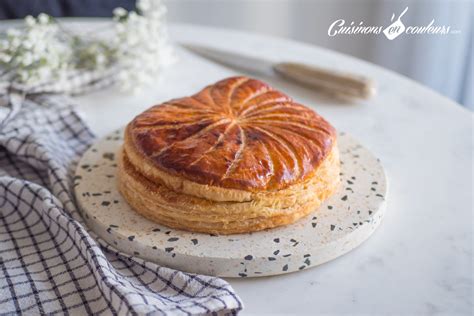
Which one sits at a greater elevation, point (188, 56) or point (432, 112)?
point (188, 56)

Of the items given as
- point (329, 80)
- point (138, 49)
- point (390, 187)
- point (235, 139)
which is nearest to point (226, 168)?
point (235, 139)

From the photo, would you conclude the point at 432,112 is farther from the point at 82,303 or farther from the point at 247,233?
the point at 82,303

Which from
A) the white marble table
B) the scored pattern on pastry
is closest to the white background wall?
the white marble table

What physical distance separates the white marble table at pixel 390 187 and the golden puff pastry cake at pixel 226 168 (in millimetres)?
165

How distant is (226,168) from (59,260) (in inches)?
18.6

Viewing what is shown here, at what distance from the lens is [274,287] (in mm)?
1506

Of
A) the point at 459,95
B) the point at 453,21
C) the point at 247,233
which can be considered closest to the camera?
the point at 247,233

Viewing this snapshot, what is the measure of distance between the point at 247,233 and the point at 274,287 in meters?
0.15

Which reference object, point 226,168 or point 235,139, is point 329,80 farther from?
point 226,168

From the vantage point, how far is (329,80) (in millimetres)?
2408

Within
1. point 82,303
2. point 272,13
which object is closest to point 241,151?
point 82,303

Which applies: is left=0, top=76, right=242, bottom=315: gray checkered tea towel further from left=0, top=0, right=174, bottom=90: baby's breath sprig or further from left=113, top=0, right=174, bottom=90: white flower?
left=113, top=0, right=174, bottom=90: white flower

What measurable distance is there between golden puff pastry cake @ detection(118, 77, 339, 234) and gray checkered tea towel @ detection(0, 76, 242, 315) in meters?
0.16

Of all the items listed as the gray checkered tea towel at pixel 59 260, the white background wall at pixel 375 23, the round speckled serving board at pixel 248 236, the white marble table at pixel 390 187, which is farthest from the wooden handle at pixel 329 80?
the white background wall at pixel 375 23
